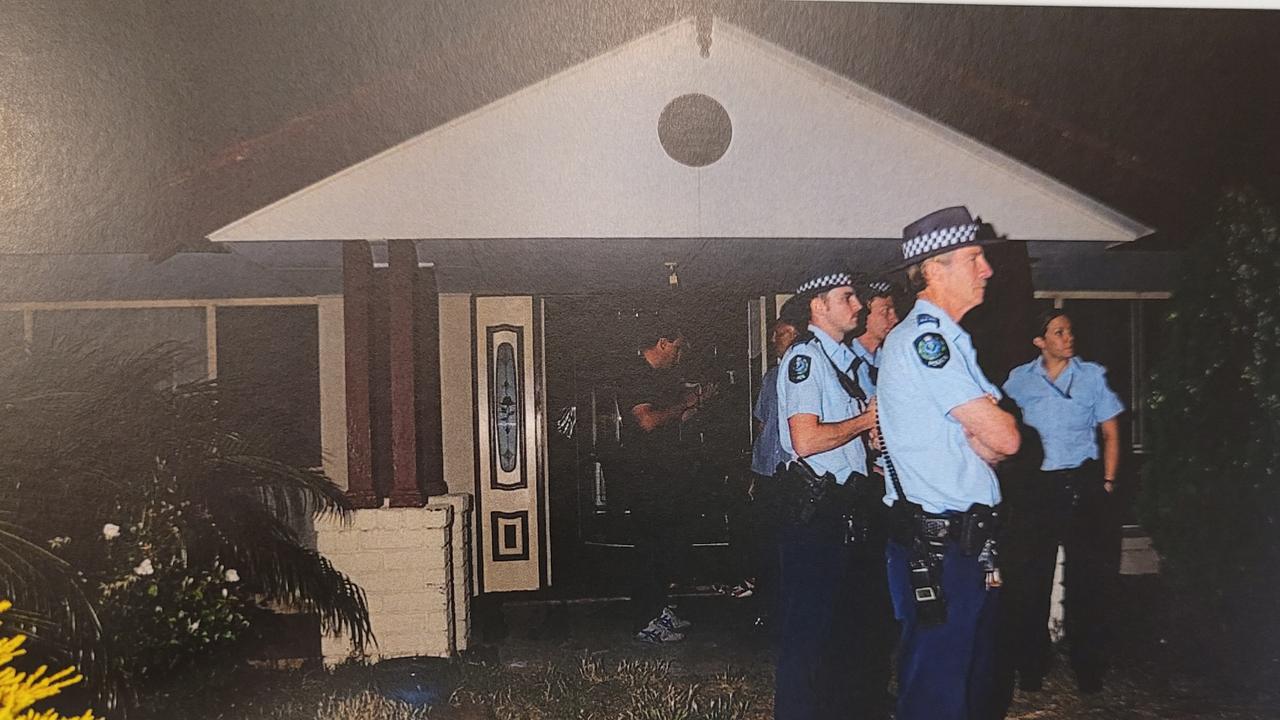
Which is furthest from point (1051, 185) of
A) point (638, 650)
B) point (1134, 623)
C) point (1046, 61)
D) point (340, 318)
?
point (340, 318)

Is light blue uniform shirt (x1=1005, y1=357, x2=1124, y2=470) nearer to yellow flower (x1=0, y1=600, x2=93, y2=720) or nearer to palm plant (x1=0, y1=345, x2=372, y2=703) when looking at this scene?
palm plant (x1=0, y1=345, x2=372, y2=703)

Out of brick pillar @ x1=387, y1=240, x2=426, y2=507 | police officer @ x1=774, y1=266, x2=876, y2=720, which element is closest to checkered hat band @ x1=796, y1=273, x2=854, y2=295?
police officer @ x1=774, y1=266, x2=876, y2=720

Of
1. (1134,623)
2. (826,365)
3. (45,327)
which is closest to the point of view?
(45,327)

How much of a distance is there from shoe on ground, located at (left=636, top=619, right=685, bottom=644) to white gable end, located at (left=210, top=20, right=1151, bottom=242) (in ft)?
2.97

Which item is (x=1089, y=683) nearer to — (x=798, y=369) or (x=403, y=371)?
(x=798, y=369)

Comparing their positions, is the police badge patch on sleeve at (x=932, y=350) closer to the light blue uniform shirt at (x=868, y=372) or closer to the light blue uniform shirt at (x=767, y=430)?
the light blue uniform shirt at (x=868, y=372)

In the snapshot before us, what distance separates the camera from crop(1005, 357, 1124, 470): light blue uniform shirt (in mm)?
1958

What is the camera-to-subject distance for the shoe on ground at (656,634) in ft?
6.31

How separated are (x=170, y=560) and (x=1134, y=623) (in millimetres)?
2297

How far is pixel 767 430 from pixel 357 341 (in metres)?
0.96

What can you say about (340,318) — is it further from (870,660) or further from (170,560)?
Answer: (870,660)

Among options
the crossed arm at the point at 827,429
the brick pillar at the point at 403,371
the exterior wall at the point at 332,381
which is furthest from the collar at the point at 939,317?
the exterior wall at the point at 332,381

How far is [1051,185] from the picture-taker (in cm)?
197

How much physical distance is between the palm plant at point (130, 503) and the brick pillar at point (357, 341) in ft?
0.39
